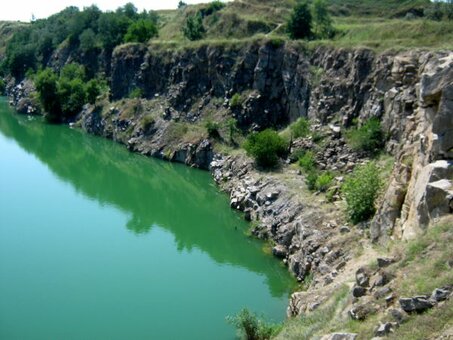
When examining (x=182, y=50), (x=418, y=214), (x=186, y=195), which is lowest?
(x=186, y=195)

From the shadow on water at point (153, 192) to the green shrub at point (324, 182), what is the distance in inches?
213

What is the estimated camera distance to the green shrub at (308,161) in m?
38.6

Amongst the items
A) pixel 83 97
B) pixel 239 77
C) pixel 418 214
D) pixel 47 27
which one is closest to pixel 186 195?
pixel 239 77

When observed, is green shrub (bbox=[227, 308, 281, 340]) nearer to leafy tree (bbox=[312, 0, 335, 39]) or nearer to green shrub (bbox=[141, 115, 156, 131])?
green shrub (bbox=[141, 115, 156, 131])

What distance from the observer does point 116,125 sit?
6272 centimetres

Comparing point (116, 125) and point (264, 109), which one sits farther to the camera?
point (116, 125)

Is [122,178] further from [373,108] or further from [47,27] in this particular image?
[47,27]

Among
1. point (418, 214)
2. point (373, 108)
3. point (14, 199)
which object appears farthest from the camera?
point (14, 199)

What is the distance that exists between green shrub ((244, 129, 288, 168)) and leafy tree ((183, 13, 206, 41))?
27.4 meters

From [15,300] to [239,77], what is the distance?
3433 centimetres

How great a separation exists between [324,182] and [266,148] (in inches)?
322

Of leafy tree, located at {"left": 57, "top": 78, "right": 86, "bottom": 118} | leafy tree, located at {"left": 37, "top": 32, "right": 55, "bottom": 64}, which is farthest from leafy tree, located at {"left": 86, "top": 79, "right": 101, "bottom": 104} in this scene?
leafy tree, located at {"left": 37, "top": 32, "right": 55, "bottom": 64}

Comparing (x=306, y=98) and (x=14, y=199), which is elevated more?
(x=306, y=98)

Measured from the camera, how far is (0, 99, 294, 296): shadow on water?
33384mm
